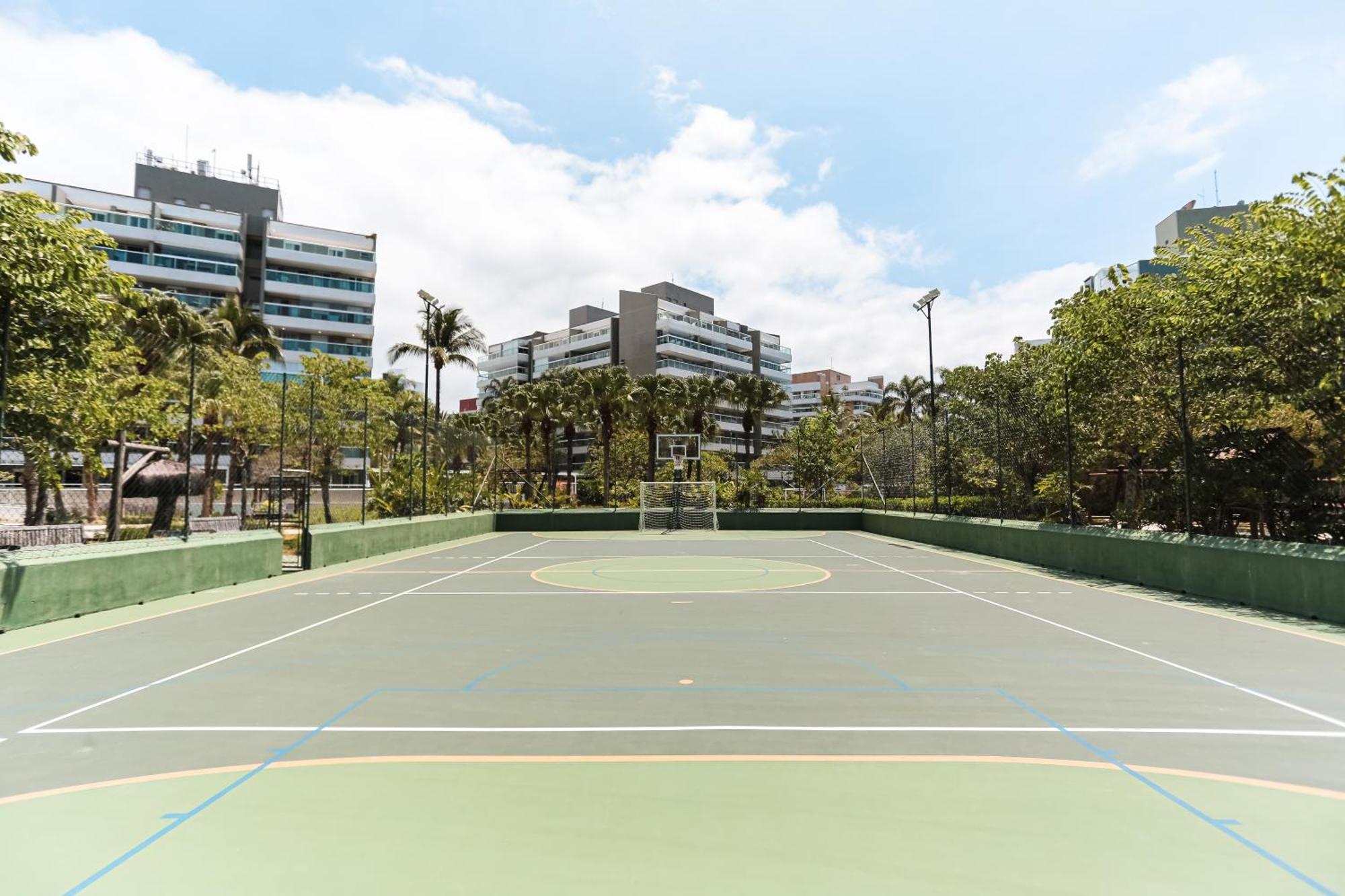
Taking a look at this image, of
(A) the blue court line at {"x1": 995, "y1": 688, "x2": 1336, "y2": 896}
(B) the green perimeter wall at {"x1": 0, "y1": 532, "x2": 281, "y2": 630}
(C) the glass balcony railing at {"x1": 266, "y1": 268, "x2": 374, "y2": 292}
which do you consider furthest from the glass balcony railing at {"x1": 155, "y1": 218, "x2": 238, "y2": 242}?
(A) the blue court line at {"x1": 995, "y1": 688, "x2": 1336, "y2": 896}

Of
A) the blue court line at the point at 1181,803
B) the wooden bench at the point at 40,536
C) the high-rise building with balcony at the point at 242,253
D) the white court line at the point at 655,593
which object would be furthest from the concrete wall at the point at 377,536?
the high-rise building with balcony at the point at 242,253

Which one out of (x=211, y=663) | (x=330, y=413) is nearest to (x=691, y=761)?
(x=211, y=663)

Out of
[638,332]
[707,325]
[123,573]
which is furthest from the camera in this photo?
[707,325]

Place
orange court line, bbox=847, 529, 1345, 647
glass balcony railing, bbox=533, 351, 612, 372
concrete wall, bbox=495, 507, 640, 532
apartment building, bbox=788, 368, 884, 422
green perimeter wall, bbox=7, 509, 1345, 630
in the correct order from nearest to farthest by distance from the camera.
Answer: orange court line, bbox=847, 529, 1345, 647 → green perimeter wall, bbox=7, 509, 1345, 630 → concrete wall, bbox=495, 507, 640, 532 → glass balcony railing, bbox=533, 351, 612, 372 → apartment building, bbox=788, 368, 884, 422

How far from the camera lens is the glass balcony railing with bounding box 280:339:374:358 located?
70688 mm

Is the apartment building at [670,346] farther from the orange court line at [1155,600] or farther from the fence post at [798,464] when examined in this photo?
the orange court line at [1155,600]

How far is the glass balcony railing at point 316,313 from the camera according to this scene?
7156 cm

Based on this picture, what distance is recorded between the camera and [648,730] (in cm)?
638

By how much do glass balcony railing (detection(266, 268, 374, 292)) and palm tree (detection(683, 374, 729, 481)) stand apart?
44760mm

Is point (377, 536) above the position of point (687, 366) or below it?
below

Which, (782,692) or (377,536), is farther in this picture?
(377,536)

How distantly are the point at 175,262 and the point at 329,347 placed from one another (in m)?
14.8

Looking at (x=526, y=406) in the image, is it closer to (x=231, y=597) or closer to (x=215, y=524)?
(x=215, y=524)

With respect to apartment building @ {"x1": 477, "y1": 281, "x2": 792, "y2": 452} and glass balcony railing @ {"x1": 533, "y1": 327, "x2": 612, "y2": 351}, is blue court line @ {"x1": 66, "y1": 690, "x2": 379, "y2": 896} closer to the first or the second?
apartment building @ {"x1": 477, "y1": 281, "x2": 792, "y2": 452}
